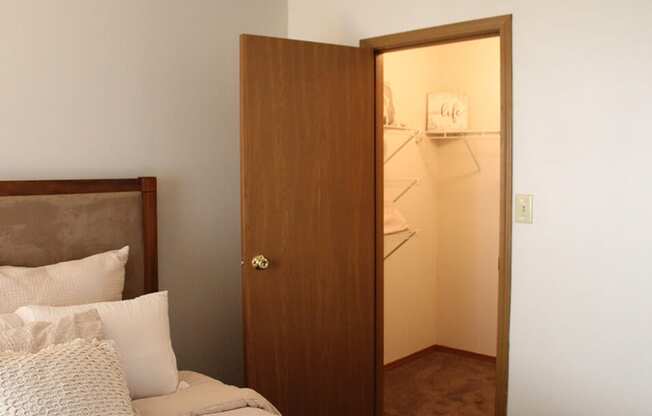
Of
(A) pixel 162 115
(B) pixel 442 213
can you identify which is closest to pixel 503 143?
(A) pixel 162 115

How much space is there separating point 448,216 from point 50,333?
10.8 ft

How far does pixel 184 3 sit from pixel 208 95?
44 cm

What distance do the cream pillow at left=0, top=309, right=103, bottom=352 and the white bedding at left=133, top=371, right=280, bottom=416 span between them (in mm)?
283

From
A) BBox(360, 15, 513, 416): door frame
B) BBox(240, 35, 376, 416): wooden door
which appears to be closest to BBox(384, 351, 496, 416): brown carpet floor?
BBox(240, 35, 376, 416): wooden door

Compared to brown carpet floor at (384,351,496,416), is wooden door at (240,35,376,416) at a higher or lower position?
higher

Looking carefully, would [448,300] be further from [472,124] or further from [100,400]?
[100,400]

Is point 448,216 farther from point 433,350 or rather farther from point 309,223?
point 309,223

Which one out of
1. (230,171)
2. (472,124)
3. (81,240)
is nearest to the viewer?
(81,240)

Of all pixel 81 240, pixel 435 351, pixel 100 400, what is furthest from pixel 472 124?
pixel 100 400

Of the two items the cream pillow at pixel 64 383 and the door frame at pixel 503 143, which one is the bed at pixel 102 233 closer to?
the cream pillow at pixel 64 383

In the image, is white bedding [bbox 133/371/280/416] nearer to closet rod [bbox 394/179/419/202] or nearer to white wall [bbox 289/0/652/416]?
white wall [bbox 289/0/652/416]

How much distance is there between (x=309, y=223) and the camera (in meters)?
3.07

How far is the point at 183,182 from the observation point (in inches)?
125

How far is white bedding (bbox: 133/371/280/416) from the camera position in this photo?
205cm
